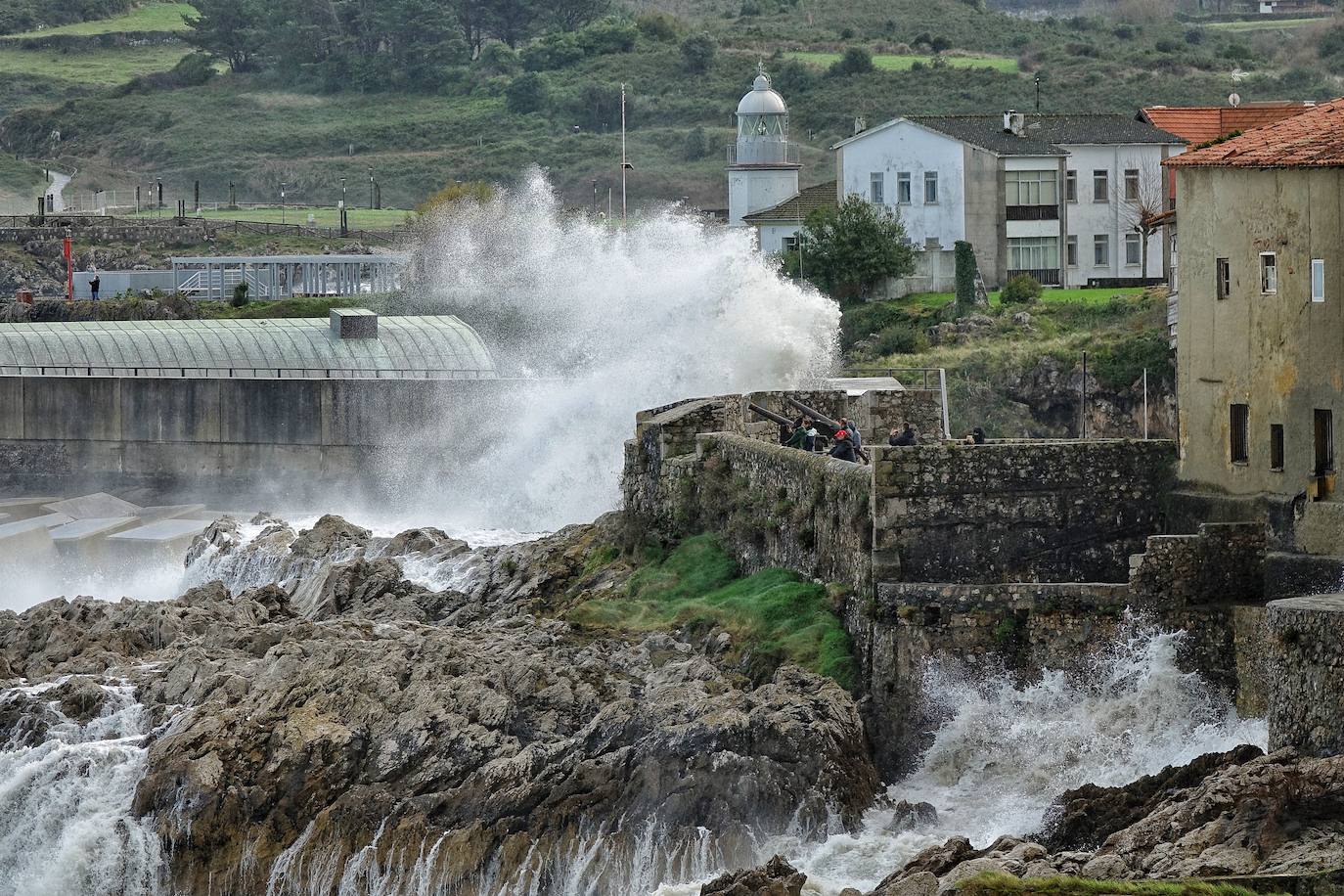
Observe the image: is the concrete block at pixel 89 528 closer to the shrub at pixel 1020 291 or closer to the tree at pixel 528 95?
the shrub at pixel 1020 291

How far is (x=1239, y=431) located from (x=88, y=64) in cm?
13007

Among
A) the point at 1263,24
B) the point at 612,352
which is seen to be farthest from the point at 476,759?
the point at 1263,24

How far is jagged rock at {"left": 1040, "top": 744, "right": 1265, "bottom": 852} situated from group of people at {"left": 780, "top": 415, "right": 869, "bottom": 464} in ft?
23.8

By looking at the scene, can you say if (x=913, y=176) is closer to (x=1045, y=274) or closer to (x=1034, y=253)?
(x=1034, y=253)

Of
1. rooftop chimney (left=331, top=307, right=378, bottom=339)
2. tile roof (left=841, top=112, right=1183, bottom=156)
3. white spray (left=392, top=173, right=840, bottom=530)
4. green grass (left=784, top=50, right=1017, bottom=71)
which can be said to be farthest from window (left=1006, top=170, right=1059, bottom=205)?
green grass (left=784, top=50, right=1017, bottom=71)

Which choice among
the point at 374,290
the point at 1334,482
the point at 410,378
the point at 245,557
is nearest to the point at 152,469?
the point at 410,378

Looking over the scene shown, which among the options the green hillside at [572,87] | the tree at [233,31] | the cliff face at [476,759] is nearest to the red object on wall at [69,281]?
the green hillside at [572,87]

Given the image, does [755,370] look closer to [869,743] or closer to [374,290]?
[869,743]

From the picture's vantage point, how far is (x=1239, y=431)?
28000 mm

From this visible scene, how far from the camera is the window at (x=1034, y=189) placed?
65.4 metres

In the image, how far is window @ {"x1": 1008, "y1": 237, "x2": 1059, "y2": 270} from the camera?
216 feet

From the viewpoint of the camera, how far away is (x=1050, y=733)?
1030 inches

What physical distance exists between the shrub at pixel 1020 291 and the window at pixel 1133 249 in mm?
3833

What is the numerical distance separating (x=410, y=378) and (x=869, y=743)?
28.3m
